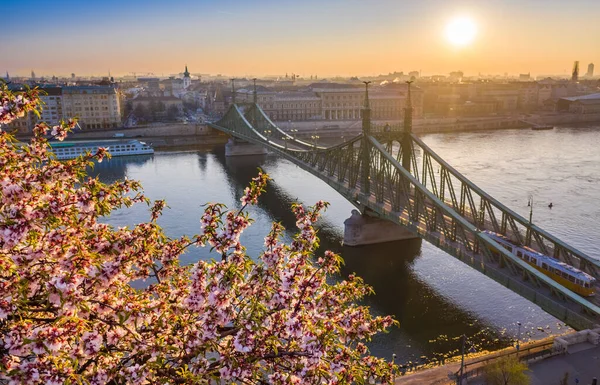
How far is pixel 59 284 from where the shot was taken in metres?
4.64

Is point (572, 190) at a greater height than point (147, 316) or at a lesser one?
lesser

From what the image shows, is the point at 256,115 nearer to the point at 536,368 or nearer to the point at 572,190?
the point at 572,190

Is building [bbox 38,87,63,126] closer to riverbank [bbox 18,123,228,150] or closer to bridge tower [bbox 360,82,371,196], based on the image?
riverbank [bbox 18,123,228,150]

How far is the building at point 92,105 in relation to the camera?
83938 millimetres

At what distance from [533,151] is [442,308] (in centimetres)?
5048

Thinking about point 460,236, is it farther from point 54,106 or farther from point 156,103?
point 156,103

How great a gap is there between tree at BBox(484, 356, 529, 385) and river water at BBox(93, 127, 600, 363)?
155 inches

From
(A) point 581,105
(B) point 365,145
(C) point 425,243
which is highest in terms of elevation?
(A) point 581,105

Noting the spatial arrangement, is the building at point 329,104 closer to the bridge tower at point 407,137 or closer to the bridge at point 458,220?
the bridge at point 458,220

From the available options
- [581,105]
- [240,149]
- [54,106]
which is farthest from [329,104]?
[581,105]

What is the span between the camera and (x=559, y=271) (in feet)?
62.6

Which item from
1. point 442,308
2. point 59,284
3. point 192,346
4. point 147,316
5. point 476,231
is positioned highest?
point 59,284

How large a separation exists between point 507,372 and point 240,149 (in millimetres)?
57907

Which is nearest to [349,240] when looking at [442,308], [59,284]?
[442,308]
